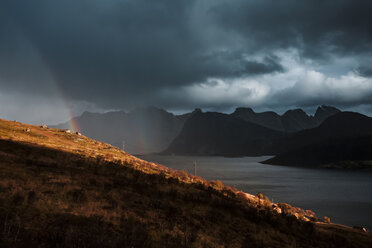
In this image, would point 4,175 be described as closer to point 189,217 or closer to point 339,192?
point 189,217

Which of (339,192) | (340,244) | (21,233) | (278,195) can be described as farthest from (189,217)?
(339,192)

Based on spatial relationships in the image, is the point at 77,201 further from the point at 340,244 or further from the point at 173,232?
→ the point at 340,244

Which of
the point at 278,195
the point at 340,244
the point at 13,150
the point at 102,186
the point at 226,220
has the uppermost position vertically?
the point at 13,150

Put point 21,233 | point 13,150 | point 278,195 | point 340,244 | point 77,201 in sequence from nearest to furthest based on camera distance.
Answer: point 21,233 < point 77,201 < point 340,244 < point 13,150 < point 278,195

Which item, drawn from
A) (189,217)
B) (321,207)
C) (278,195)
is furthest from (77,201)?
(278,195)

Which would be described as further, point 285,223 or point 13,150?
point 13,150

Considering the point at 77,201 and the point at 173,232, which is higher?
the point at 77,201

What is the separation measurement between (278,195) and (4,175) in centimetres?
7616

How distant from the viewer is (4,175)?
16.2 meters

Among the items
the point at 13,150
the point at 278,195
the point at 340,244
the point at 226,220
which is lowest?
the point at 278,195

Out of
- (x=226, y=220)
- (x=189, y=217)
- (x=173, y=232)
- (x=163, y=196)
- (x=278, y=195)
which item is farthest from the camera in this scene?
(x=278, y=195)

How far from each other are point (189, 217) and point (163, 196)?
4800mm

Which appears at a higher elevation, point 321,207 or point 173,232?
point 173,232

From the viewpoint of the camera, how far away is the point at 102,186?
61.8 feet
